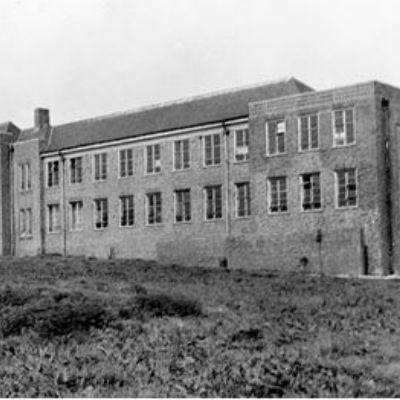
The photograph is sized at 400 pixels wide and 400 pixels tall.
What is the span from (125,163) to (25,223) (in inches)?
394

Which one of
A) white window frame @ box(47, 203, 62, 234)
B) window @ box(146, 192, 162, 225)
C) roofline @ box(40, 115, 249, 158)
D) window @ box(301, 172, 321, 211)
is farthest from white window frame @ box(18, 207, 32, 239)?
window @ box(301, 172, 321, 211)

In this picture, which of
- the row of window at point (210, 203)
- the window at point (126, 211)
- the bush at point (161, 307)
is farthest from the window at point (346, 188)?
the bush at point (161, 307)

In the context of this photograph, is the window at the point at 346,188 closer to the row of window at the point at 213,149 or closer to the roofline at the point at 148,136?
the row of window at the point at 213,149

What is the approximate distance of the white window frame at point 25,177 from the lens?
172 feet

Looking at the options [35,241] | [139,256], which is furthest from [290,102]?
[35,241]

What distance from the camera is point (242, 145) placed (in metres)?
40.2

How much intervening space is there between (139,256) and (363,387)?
35194mm

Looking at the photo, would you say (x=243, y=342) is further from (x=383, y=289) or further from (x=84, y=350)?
(x=383, y=289)

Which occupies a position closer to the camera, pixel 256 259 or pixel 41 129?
pixel 256 259

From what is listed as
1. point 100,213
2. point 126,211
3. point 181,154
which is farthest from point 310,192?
point 100,213

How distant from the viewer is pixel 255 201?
126ft

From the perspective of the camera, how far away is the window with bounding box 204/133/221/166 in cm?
4125

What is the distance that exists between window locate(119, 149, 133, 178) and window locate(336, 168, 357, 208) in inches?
556

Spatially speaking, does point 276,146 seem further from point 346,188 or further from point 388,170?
point 388,170
